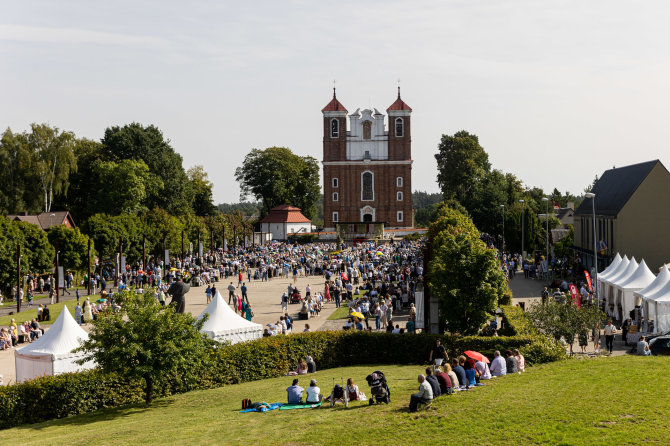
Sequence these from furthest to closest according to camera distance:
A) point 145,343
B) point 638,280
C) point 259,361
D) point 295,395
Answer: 1. point 638,280
2. point 259,361
3. point 145,343
4. point 295,395

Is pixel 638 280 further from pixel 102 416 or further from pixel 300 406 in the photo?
pixel 102 416

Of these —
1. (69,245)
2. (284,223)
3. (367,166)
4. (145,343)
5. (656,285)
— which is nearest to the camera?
(145,343)

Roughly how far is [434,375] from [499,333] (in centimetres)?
940

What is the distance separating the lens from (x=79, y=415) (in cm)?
1717

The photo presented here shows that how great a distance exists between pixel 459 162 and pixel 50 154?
196 feet

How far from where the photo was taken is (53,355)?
1942 centimetres

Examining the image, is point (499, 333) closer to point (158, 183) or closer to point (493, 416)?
point (493, 416)

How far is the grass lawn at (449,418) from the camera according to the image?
1223 cm

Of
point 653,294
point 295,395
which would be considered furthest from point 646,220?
point 295,395

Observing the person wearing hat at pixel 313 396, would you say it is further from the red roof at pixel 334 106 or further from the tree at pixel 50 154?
the red roof at pixel 334 106

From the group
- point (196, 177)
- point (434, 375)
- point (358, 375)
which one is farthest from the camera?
point (196, 177)

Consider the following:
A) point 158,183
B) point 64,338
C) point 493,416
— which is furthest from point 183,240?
point 493,416

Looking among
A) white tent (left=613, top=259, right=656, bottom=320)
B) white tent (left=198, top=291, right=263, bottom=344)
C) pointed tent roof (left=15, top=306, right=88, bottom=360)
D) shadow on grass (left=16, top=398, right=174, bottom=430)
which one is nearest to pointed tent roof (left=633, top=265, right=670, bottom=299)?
white tent (left=613, top=259, right=656, bottom=320)

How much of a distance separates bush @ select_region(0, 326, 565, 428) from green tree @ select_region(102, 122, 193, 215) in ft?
183
